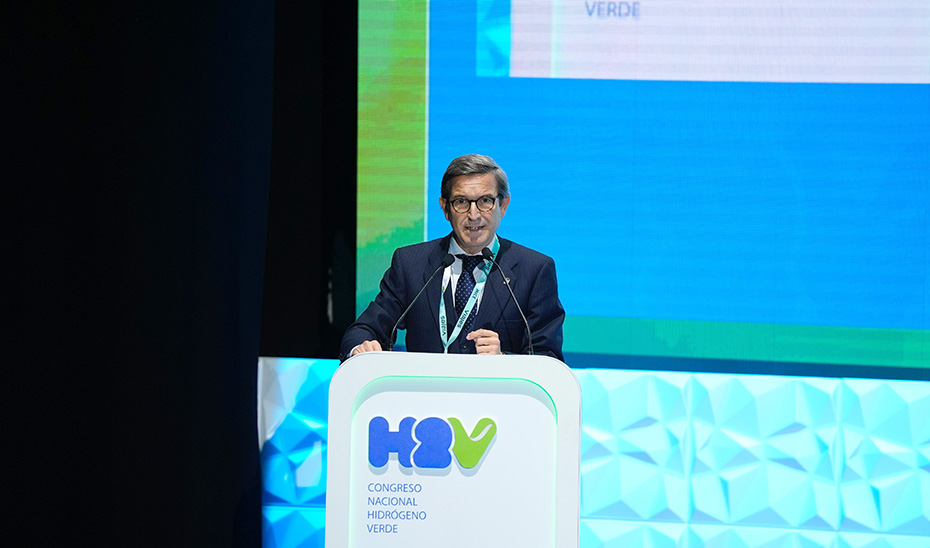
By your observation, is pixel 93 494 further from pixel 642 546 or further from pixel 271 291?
pixel 642 546

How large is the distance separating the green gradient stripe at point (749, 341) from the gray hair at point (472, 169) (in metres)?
1.01

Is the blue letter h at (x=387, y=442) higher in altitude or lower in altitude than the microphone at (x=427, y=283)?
lower

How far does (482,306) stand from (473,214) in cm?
27

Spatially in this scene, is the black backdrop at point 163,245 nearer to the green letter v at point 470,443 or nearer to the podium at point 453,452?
the podium at point 453,452

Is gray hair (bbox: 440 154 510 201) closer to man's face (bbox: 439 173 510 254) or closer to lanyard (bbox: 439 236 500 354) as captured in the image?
man's face (bbox: 439 173 510 254)

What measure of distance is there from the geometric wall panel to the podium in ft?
4.54

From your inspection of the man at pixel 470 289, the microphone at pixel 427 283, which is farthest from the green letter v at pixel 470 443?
the man at pixel 470 289

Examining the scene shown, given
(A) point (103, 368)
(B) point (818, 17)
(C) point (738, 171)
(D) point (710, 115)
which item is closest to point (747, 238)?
(C) point (738, 171)

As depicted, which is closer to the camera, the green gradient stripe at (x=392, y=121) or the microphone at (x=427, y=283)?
the microphone at (x=427, y=283)

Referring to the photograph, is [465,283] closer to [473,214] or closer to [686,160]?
[473,214]

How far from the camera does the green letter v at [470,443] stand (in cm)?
179

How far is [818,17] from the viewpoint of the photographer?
3.10m

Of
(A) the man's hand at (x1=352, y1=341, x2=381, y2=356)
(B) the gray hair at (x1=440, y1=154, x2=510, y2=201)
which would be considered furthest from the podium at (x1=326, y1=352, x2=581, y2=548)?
(B) the gray hair at (x1=440, y1=154, x2=510, y2=201)

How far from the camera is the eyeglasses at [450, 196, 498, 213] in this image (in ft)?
7.54
